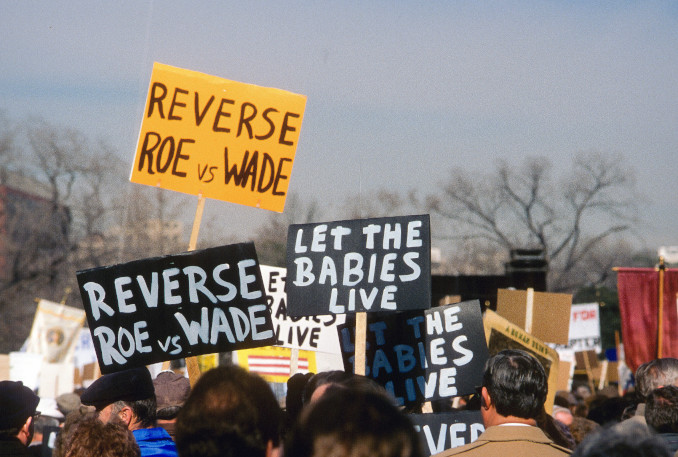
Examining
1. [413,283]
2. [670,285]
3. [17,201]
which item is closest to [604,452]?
[413,283]

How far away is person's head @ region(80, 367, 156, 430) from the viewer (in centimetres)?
394

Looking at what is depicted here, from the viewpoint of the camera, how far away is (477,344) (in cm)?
540

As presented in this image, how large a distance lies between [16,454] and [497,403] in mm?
2002

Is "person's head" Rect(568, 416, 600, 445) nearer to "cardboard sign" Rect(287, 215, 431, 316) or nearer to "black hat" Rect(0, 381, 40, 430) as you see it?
"cardboard sign" Rect(287, 215, 431, 316)

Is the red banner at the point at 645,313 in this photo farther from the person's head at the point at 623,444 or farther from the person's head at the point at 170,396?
the person's head at the point at 623,444

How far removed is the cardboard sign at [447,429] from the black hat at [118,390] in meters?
1.62

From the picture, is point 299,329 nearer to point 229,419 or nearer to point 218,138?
point 218,138

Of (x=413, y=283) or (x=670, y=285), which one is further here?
(x=670, y=285)

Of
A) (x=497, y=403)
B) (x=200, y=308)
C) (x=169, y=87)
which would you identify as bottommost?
(x=497, y=403)

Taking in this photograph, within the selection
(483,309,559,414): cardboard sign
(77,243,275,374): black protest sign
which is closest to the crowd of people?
(77,243,275,374): black protest sign

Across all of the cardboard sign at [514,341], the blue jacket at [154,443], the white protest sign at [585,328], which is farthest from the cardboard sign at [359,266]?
the white protest sign at [585,328]

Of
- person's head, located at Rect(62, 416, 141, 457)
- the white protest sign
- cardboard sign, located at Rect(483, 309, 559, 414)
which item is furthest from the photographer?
the white protest sign

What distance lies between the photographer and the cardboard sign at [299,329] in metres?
7.51

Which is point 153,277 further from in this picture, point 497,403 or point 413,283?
point 497,403
